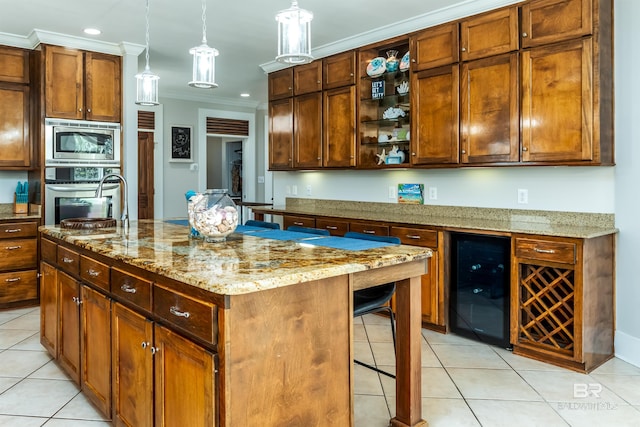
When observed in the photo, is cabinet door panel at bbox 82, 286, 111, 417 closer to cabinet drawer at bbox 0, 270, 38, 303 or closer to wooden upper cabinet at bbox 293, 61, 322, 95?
cabinet drawer at bbox 0, 270, 38, 303

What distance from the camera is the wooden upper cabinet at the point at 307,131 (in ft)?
16.4

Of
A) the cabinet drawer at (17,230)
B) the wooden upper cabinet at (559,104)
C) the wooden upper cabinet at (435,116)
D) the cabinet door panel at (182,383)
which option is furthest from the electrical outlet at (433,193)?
the cabinet drawer at (17,230)

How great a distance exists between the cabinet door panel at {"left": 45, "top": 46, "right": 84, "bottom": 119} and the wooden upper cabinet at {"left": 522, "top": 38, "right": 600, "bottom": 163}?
404cm

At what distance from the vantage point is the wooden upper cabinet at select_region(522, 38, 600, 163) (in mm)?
3084

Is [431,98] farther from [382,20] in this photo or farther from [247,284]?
[247,284]

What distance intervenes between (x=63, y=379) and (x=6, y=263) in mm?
2105

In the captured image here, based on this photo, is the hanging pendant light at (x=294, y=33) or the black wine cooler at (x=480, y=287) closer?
the hanging pendant light at (x=294, y=33)

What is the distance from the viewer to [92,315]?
2.38 metres

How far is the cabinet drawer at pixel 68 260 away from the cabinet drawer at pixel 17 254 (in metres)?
2.06

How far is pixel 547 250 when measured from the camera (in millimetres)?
3045

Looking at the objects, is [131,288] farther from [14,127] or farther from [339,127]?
[14,127]

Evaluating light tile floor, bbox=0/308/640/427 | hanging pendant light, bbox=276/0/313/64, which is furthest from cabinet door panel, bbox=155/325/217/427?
hanging pendant light, bbox=276/0/313/64

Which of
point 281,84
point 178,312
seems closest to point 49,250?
point 178,312

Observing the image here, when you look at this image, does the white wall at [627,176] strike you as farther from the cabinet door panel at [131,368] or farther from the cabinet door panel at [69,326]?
the cabinet door panel at [69,326]
